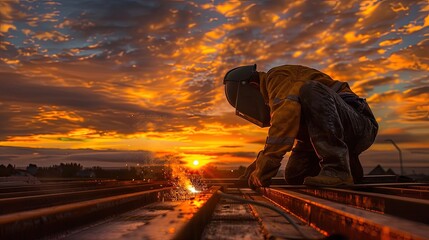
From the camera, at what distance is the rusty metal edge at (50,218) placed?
153 cm

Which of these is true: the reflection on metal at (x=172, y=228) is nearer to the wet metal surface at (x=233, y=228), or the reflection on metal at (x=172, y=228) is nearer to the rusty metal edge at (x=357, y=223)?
the wet metal surface at (x=233, y=228)

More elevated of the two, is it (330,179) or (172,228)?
(330,179)

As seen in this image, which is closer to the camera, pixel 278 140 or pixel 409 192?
pixel 409 192

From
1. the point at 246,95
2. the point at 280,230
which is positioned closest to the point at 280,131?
the point at 246,95

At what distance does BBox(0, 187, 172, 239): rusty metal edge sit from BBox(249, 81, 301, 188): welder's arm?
1.71m

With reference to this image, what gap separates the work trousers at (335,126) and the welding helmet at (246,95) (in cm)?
80

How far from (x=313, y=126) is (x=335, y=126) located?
216 millimetres

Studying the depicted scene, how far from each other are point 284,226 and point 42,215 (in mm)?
1037

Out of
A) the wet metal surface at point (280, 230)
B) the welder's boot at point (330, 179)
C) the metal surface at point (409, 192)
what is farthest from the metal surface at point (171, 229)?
the welder's boot at point (330, 179)

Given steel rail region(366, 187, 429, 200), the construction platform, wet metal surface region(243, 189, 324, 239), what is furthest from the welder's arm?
wet metal surface region(243, 189, 324, 239)

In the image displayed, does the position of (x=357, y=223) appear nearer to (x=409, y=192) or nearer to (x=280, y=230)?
(x=280, y=230)

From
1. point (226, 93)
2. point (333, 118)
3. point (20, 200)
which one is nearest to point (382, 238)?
point (20, 200)

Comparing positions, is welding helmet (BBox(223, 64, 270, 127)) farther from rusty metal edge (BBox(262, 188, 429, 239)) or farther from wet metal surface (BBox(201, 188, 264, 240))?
wet metal surface (BBox(201, 188, 264, 240))

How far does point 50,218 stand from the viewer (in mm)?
1787
